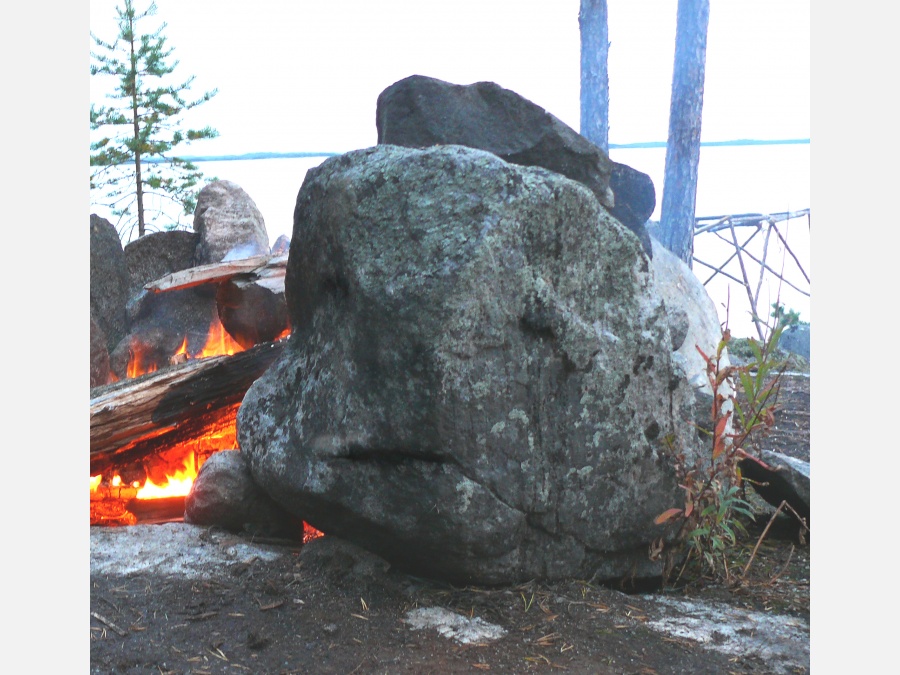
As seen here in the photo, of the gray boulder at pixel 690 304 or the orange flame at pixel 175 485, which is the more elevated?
the gray boulder at pixel 690 304

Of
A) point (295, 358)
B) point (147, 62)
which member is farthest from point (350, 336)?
point (147, 62)

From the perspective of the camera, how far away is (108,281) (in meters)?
6.89

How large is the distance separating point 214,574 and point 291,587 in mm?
393

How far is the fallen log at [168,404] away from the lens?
4.80 metres

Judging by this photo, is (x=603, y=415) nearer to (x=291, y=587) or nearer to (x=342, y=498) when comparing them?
(x=342, y=498)

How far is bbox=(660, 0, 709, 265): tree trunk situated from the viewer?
788 cm

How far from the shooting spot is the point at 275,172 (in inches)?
238

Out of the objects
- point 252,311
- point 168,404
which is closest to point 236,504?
point 168,404

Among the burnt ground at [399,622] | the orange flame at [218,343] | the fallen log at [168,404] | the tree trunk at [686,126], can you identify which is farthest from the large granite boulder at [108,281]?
the tree trunk at [686,126]

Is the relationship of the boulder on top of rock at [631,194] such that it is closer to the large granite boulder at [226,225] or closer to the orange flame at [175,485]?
the large granite boulder at [226,225]

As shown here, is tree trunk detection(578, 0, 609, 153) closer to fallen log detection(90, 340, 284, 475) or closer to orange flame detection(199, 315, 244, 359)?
orange flame detection(199, 315, 244, 359)

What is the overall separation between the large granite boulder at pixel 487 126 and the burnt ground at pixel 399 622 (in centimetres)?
247

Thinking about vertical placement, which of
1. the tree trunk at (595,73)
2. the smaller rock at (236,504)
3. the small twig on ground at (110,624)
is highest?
the tree trunk at (595,73)

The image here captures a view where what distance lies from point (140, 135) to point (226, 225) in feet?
3.73
